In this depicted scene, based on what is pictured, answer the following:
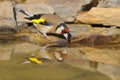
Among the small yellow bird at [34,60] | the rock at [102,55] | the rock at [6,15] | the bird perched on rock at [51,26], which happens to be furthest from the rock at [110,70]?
the rock at [6,15]

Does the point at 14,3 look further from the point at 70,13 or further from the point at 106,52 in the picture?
the point at 106,52

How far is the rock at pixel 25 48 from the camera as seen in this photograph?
5.89m

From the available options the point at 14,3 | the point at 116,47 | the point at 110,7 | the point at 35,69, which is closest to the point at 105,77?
the point at 35,69

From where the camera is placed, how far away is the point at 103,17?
698cm

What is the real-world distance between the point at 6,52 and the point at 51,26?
1305mm

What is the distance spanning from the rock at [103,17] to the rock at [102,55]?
977mm

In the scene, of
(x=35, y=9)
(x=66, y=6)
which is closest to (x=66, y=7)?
(x=66, y=6)

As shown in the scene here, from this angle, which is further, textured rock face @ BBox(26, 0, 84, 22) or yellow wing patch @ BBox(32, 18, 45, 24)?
textured rock face @ BBox(26, 0, 84, 22)

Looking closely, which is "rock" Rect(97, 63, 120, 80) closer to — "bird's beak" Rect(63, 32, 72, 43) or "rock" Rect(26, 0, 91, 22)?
"bird's beak" Rect(63, 32, 72, 43)

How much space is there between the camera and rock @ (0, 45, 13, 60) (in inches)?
216

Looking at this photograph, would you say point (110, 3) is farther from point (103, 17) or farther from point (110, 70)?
point (110, 70)

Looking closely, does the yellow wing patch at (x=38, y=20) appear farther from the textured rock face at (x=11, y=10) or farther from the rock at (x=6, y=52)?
the rock at (x=6, y=52)

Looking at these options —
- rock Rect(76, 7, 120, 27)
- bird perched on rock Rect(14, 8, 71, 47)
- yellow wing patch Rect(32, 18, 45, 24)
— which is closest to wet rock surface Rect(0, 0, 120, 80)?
rock Rect(76, 7, 120, 27)

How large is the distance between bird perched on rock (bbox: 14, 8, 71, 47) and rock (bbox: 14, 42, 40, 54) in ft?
1.59
